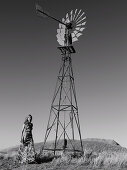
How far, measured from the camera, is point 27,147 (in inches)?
534

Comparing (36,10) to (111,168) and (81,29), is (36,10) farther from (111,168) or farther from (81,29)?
(111,168)

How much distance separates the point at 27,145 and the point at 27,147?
14cm

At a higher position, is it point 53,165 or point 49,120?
point 49,120

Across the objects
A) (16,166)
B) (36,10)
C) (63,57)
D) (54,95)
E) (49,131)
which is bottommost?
(16,166)

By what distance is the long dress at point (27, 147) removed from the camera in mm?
13252

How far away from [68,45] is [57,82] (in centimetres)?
258

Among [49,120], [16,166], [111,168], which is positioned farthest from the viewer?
[49,120]

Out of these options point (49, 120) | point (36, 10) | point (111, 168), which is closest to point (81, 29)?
point (36, 10)

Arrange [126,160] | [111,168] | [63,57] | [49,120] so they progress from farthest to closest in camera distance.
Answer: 1. [63,57]
2. [49,120]
3. [126,160]
4. [111,168]

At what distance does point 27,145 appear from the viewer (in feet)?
44.9

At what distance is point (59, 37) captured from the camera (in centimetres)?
1836

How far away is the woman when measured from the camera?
13.3 meters

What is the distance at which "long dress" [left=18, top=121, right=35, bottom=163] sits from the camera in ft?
43.5

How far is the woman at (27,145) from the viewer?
1326cm
